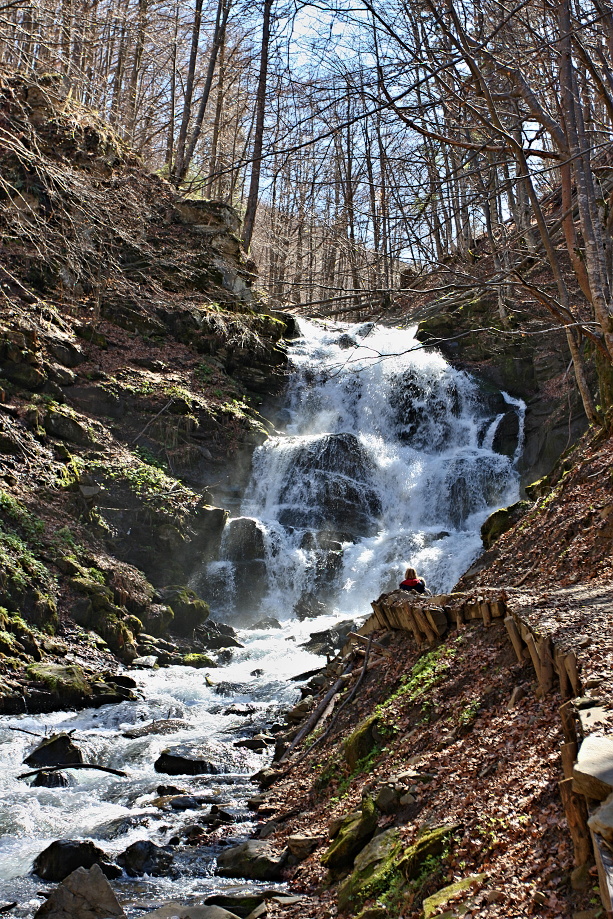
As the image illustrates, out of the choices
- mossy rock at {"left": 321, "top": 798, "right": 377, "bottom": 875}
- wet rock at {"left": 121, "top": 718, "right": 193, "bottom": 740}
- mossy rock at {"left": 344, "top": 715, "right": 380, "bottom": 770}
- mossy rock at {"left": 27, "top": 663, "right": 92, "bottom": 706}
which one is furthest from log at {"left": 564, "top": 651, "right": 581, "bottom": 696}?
mossy rock at {"left": 27, "top": 663, "right": 92, "bottom": 706}

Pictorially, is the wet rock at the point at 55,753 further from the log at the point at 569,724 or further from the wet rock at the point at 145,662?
the log at the point at 569,724

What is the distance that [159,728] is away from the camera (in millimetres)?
9680

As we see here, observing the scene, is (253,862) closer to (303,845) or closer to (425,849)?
(303,845)

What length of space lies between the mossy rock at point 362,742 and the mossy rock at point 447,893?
2.76 meters

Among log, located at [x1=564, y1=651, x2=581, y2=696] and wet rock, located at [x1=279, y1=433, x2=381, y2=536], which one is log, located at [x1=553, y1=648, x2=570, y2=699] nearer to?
log, located at [x1=564, y1=651, x2=581, y2=696]

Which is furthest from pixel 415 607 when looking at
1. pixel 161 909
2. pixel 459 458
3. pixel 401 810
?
pixel 459 458

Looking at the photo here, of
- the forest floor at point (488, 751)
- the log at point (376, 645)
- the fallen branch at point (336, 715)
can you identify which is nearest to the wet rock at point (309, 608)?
the log at point (376, 645)

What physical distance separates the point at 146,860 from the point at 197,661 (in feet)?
23.4

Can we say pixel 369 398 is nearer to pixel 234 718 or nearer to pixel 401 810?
pixel 234 718

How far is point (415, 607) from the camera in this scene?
724cm

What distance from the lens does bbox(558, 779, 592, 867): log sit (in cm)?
268

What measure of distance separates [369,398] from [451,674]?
55.2 feet

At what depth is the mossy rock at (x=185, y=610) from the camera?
47.6 ft

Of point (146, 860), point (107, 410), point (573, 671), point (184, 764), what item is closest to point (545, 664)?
point (573, 671)
